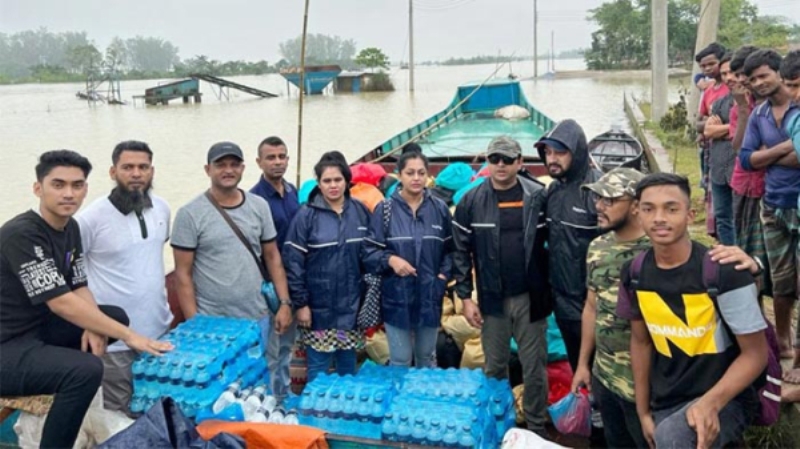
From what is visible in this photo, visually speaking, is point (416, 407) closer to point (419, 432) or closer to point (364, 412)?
point (419, 432)

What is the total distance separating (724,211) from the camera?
460 centimetres

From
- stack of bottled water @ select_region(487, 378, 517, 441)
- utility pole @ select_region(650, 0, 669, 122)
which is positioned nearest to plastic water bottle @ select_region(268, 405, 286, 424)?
stack of bottled water @ select_region(487, 378, 517, 441)

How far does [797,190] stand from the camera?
3184 millimetres

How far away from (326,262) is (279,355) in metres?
0.84

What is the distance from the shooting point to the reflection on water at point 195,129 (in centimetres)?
1439

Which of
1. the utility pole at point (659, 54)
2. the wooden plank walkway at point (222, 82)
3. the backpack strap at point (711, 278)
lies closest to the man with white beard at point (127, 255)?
the backpack strap at point (711, 278)

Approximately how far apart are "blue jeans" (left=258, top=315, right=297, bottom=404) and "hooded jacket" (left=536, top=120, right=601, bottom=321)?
1639mm

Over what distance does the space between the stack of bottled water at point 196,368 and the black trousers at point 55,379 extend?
0.81 feet

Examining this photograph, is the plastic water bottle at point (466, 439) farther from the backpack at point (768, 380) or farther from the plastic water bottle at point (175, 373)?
the plastic water bottle at point (175, 373)

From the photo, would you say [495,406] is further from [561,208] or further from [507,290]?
[561,208]

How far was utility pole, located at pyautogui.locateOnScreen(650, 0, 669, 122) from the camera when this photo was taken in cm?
1434

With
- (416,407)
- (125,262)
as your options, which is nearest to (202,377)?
(125,262)

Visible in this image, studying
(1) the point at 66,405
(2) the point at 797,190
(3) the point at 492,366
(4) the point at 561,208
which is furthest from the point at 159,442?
(2) the point at 797,190

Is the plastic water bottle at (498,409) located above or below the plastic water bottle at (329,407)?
below
